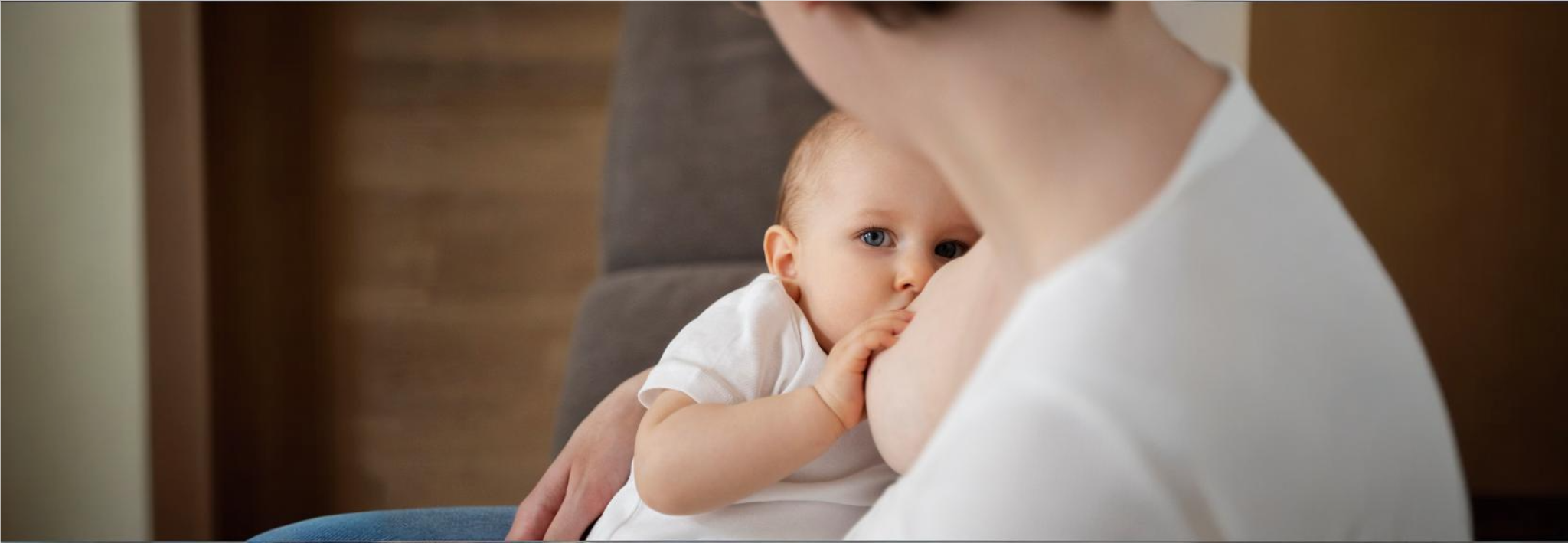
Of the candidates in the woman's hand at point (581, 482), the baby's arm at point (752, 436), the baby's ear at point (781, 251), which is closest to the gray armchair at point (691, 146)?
the woman's hand at point (581, 482)

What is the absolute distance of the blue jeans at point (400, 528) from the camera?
2.14ft

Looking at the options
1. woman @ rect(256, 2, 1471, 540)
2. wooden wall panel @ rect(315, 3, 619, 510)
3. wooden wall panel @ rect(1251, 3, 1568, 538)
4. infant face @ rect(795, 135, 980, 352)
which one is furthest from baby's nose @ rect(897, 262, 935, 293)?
wooden wall panel @ rect(315, 3, 619, 510)

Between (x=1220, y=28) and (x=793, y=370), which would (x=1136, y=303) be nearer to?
(x=793, y=370)

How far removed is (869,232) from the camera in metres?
0.57

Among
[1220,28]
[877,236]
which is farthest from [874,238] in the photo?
[1220,28]

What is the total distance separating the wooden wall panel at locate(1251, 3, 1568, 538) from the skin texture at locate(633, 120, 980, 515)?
1.34 meters

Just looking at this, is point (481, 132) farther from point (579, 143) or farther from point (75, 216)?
point (75, 216)

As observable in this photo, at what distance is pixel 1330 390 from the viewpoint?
294 millimetres

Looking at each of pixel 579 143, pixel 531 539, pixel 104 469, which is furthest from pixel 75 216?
pixel 531 539

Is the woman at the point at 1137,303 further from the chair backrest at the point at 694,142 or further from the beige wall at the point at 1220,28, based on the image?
the beige wall at the point at 1220,28

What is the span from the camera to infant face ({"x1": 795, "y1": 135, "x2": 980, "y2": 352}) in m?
0.56

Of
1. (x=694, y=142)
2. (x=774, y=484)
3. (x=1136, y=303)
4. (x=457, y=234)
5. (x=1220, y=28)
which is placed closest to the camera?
(x=1136, y=303)

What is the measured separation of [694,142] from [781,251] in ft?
2.46

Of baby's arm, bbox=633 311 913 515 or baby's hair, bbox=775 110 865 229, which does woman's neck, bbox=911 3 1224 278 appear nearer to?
baby's arm, bbox=633 311 913 515
